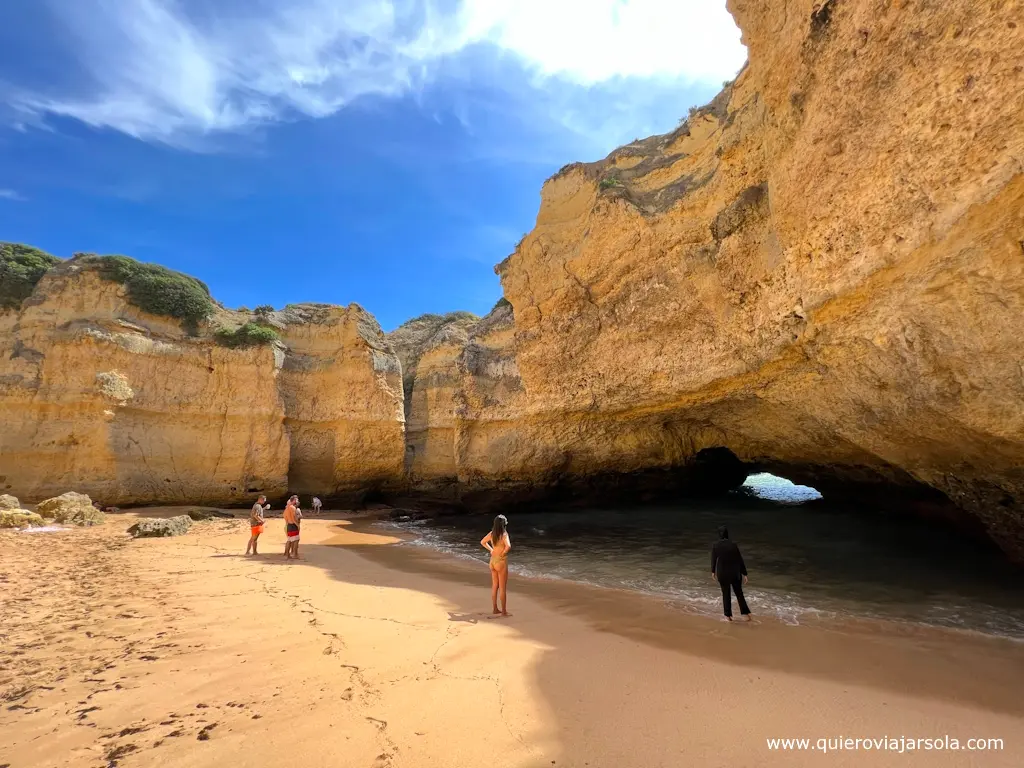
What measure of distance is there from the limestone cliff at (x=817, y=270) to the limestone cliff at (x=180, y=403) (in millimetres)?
10495

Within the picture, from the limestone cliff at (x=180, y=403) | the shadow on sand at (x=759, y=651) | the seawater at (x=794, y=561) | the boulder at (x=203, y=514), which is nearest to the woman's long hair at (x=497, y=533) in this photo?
the shadow on sand at (x=759, y=651)

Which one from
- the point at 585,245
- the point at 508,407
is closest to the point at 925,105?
the point at 585,245

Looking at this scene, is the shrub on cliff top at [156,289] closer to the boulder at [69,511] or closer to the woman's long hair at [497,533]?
the boulder at [69,511]

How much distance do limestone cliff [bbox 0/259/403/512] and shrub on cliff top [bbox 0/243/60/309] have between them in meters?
0.63

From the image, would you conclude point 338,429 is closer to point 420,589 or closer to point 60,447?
point 60,447

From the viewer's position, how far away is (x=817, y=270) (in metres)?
7.03

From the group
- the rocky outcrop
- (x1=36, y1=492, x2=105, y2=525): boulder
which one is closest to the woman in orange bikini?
the rocky outcrop

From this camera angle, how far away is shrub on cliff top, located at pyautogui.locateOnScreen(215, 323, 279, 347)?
66.9 ft

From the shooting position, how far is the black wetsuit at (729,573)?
5.82 meters

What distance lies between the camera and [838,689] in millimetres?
3775

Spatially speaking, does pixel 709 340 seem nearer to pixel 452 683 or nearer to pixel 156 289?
pixel 452 683

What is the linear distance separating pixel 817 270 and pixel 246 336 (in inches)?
841

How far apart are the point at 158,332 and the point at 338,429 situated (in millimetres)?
8151

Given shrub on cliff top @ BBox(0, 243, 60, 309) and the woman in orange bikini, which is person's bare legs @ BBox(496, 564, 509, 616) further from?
shrub on cliff top @ BBox(0, 243, 60, 309)
